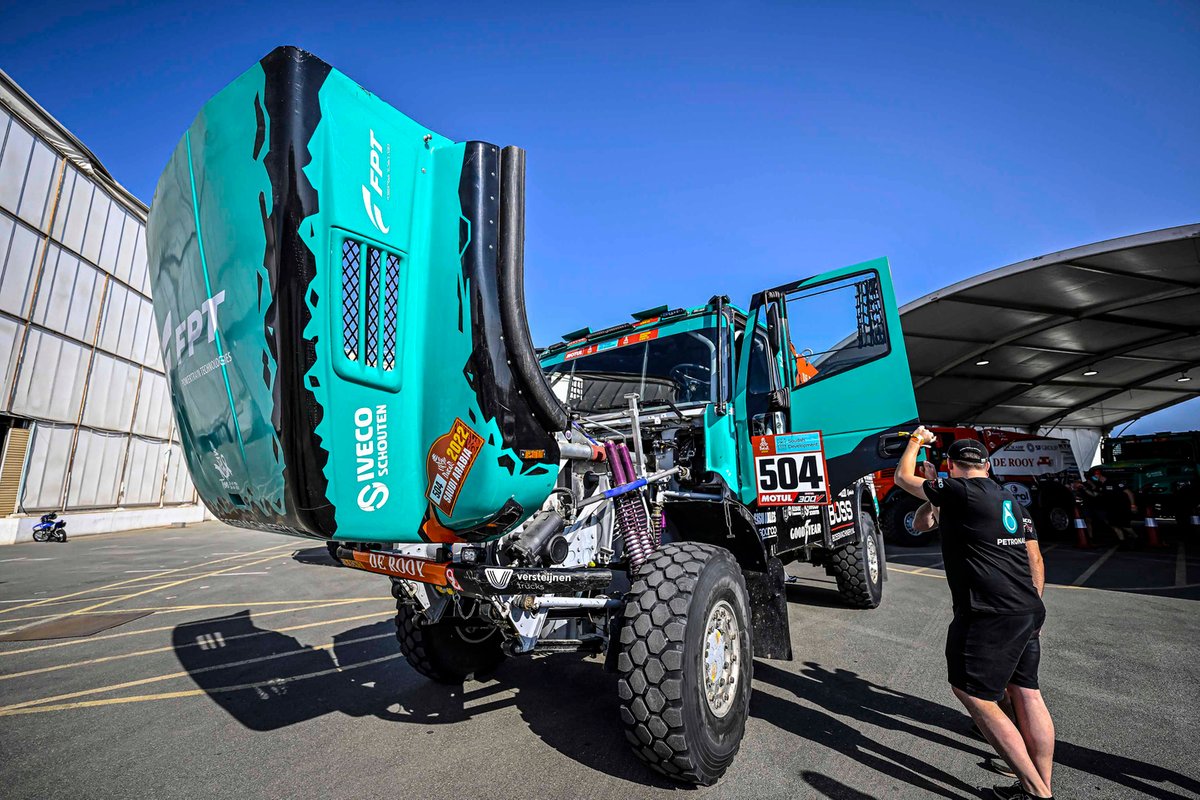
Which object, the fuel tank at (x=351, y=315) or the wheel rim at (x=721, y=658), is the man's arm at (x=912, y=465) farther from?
the fuel tank at (x=351, y=315)

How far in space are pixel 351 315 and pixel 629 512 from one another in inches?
71.7

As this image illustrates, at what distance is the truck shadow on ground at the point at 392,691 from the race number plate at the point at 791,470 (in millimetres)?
1845

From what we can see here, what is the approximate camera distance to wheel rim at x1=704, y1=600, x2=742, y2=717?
9.23ft

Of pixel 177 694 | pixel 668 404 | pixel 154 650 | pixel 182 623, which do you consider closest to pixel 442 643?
pixel 177 694

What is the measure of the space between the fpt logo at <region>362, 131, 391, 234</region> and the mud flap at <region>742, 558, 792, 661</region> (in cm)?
303

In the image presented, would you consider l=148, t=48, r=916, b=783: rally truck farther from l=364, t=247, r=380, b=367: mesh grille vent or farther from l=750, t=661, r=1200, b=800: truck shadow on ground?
l=750, t=661, r=1200, b=800: truck shadow on ground

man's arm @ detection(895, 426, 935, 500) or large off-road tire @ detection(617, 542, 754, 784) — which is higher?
man's arm @ detection(895, 426, 935, 500)

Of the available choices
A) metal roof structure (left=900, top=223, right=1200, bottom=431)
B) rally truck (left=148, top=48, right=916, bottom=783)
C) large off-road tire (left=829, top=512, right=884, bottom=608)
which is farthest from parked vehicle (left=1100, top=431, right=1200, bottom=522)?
rally truck (left=148, top=48, right=916, bottom=783)

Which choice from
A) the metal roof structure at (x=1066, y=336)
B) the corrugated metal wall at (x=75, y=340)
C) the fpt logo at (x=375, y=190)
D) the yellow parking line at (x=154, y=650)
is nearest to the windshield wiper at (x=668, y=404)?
the fpt logo at (x=375, y=190)

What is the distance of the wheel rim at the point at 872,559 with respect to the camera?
6.35 metres

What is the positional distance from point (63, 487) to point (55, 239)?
24.7ft

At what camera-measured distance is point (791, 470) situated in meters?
3.95

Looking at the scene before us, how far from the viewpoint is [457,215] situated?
87.9 inches

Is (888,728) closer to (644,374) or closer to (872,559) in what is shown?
(644,374)
